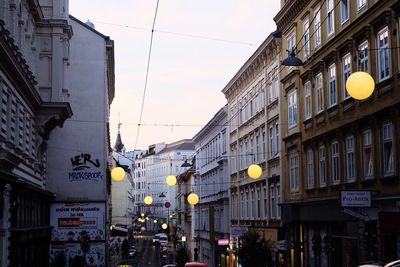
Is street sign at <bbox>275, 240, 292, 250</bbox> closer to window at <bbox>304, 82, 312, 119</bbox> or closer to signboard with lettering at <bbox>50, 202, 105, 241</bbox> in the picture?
window at <bbox>304, 82, 312, 119</bbox>

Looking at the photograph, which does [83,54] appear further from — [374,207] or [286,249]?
[374,207]

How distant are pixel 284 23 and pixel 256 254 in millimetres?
11711

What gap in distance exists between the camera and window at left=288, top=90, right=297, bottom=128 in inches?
1362

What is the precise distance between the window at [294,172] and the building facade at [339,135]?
48mm

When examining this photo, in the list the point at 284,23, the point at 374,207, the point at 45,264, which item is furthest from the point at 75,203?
the point at 374,207

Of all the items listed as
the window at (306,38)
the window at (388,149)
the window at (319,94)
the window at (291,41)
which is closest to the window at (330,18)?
the window at (319,94)

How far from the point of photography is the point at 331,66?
29.0 meters

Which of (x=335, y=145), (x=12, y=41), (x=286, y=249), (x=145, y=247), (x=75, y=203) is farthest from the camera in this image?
(x=145, y=247)

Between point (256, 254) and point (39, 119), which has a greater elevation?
point (39, 119)

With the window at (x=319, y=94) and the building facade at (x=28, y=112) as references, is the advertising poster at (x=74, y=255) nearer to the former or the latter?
the building facade at (x=28, y=112)

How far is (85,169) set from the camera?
4303 centimetres

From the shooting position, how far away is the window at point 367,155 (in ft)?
81.0

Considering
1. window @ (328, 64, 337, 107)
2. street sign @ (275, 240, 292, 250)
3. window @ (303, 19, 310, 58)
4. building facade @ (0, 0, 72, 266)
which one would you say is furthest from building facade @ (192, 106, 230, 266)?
window @ (328, 64, 337, 107)

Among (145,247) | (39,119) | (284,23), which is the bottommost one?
(145,247)
